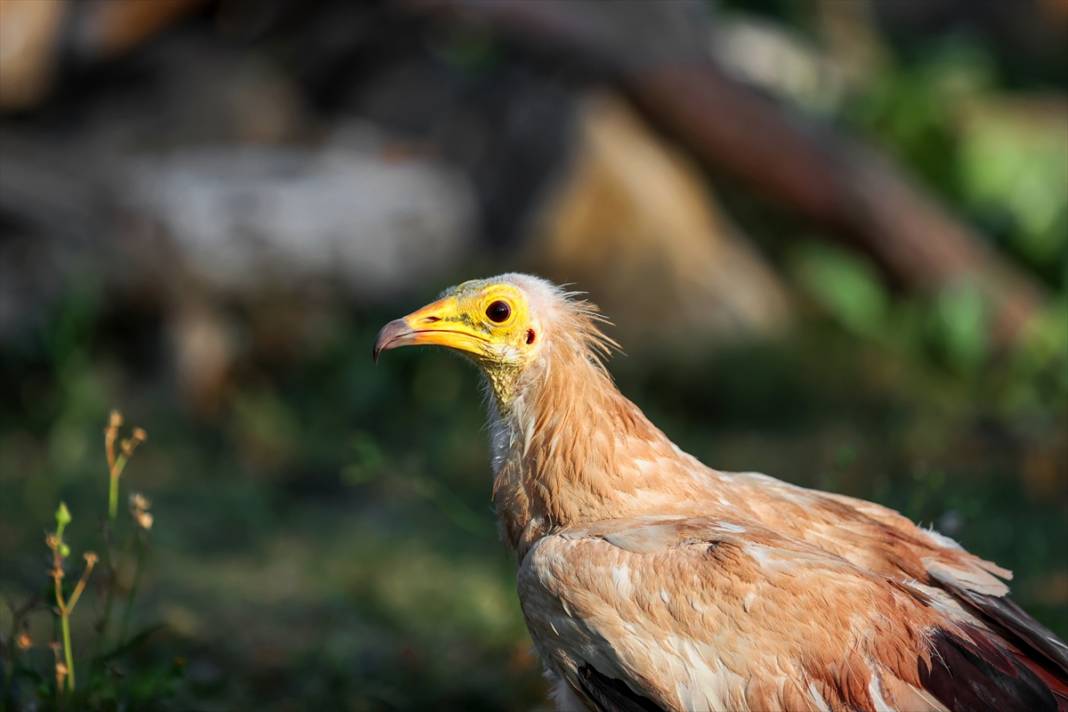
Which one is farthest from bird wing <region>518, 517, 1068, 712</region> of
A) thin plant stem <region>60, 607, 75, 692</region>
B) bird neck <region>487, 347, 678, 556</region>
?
thin plant stem <region>60, 607, 75, 692</region>

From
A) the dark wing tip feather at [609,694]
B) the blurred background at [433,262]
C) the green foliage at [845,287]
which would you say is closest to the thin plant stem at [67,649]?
the dark wing tip feather at [609,694]

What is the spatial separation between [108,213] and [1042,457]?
5.46 metres

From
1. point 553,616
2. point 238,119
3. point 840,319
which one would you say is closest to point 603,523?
point 553,616

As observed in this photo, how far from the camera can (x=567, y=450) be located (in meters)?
3.38

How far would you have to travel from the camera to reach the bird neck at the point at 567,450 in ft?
11.0

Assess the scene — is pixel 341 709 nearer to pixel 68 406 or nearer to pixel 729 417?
pixel 68 406

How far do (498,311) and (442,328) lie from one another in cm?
15

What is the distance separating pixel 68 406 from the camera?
6902 millimetres

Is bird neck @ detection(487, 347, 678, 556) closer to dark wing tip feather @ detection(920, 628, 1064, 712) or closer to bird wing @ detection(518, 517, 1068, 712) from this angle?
bird wing @ detection(518, 517, 1068, 712)

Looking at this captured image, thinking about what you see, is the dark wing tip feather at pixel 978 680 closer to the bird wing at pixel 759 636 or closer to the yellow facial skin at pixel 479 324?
the bird wing at pixel 759 636

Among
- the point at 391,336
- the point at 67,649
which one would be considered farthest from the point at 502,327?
the point at 67,649

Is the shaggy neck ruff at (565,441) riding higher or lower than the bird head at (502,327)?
lower

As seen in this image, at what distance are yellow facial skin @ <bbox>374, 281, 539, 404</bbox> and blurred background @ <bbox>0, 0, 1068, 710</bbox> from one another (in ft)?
7.35

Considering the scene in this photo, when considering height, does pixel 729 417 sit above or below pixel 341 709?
above
